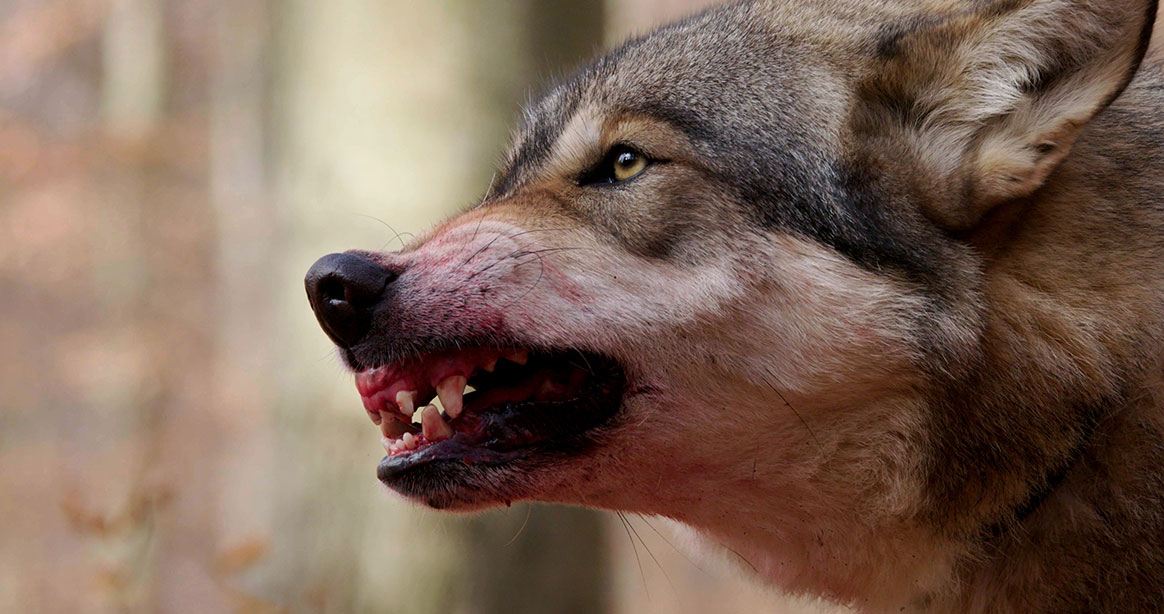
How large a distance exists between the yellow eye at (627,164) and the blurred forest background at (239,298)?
102 cm

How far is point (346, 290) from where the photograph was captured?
9.03 feet

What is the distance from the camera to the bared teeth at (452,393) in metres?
2.82

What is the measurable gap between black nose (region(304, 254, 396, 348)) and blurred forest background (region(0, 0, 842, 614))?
1032 mm

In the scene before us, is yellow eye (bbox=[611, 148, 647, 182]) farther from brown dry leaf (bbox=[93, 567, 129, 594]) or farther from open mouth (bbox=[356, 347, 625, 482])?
brown dry leaf (bbox=[93, 567, 129, 594])

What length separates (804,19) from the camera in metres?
3.15

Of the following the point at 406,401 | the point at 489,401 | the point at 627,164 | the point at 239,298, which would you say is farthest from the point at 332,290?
the point at 239,298

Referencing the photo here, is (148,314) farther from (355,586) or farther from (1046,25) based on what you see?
(1046,25)

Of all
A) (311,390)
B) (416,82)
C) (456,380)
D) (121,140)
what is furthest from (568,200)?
(121,140)

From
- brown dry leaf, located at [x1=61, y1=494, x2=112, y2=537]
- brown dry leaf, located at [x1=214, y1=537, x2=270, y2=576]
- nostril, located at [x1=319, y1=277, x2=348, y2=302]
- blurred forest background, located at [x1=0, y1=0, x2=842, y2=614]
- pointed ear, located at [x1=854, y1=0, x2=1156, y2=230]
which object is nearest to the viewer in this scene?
pointed ear, located at [x1=854, y1=0, x2=1156, y2=230]

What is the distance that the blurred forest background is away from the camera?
15.8ft

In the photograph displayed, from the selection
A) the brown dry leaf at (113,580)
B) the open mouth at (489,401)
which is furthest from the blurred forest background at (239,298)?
the open mouth at (489,401)

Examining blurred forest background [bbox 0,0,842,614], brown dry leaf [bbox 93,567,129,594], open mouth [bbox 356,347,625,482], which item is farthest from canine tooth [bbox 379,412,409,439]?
brown dry leaf [bbox 93,567,129,594]

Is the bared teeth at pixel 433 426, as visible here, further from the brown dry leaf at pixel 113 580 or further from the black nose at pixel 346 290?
the brown dry leaf at pixel 113 580

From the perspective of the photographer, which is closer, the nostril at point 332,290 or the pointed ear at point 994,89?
the pointed ear at point 994,89
